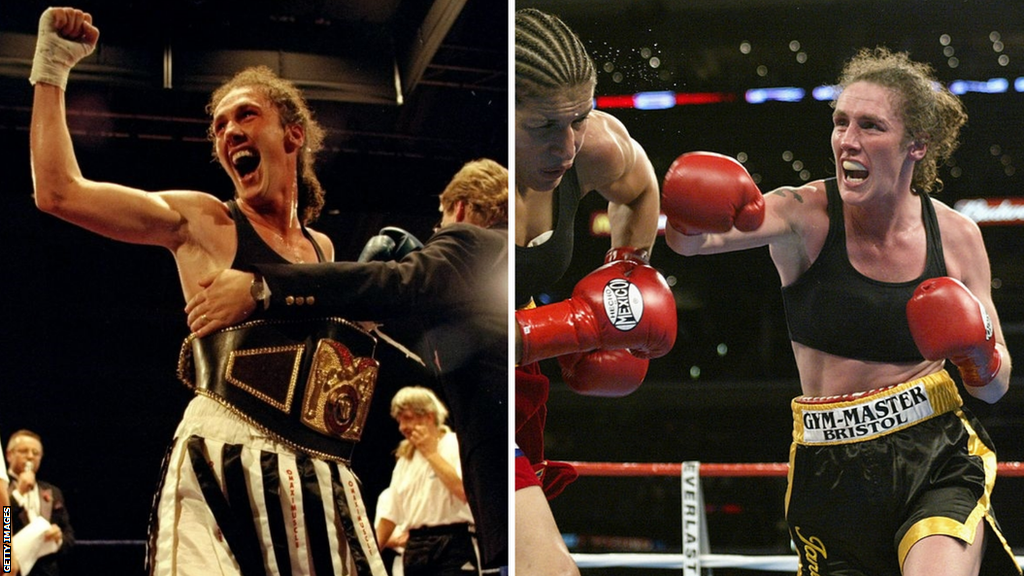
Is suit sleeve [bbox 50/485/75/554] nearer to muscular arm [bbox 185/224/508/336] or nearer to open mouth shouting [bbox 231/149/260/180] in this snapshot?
muscular arm [bbox 185/224/508/336]

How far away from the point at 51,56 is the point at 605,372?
1668 mm

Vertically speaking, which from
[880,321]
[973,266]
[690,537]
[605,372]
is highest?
[973,266]

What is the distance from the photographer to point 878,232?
2.73 meters

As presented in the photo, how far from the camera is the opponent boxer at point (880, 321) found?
8.54 feet

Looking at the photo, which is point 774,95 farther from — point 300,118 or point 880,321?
point 300,118

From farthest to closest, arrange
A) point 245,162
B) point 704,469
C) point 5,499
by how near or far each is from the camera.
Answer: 1. point 704,469
2. point 245,162
3. point 5,499

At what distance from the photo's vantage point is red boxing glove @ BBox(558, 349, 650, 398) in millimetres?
2779

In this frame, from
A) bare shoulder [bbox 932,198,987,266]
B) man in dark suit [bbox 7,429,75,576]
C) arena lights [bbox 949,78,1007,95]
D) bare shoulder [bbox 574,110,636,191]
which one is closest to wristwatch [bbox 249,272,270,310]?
man in dark suit [bbox 7,429,75,576]

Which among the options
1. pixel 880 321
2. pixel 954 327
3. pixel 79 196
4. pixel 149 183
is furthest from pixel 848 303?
pixel 79 196

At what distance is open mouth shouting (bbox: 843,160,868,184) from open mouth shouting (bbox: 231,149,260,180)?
1.58 m

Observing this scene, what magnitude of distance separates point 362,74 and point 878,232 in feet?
4.82

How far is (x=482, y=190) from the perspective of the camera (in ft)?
8.99

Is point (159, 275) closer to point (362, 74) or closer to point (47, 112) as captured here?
point (47, 112)

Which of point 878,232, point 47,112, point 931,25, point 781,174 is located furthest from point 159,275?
point 931,25
